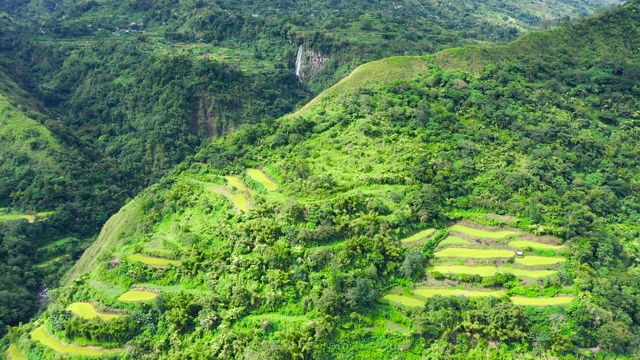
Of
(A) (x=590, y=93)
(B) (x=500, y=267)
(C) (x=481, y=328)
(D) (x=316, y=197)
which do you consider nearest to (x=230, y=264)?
(D) (x=316, y=197)

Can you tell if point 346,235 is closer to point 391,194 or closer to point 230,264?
point 391,194

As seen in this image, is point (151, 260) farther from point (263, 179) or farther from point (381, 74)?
point (381, 74)

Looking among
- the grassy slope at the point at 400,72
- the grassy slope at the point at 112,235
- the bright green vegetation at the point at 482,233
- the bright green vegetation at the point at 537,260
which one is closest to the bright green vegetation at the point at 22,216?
the grassy slope at the point at 400,72

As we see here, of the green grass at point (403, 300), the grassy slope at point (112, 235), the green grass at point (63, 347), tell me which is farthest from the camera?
the grassy slope at point (112, 235)

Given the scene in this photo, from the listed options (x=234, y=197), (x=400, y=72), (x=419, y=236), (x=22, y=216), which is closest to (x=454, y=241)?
(x=419, y=236)

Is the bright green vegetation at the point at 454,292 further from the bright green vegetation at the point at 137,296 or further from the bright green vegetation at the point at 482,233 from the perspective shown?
the bright green vegetation at the point at 137,296

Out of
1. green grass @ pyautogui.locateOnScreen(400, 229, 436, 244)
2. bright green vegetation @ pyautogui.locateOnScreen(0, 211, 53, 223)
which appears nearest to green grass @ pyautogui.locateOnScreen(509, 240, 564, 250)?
green grass @ pyautogui.locateOnScreen(400, 229, 436, 244)
